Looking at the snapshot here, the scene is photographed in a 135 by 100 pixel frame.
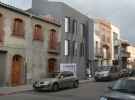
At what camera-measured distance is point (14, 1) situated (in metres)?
34.3

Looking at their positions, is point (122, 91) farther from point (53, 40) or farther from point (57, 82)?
point (53, 40)

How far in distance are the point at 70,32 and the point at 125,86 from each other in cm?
3087

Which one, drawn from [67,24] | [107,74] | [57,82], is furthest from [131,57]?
[57,82]

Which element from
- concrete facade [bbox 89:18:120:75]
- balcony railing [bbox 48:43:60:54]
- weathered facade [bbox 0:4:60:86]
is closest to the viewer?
weathered facade [bbox 0:4:60:86]

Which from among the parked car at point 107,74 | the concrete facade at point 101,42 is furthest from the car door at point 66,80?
the concrete facade at point 101,42

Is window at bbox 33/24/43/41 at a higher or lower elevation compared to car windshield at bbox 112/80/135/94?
higher

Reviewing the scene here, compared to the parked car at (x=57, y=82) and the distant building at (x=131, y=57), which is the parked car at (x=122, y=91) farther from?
the distant building at (x=131, y=57)

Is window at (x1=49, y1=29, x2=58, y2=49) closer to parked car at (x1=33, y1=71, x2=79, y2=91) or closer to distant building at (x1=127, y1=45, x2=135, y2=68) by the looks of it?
parked car at (x1=33, y1=71, x2=79, y2=91)

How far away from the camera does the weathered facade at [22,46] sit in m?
29.0

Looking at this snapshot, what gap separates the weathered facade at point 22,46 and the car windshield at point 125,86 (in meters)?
17.2

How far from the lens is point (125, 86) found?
12727 millimetres

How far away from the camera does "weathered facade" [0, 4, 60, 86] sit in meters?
29.0

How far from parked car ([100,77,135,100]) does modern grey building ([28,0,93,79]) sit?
24362mm

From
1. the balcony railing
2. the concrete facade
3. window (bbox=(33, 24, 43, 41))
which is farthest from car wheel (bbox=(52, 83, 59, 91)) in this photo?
the concrete facade
